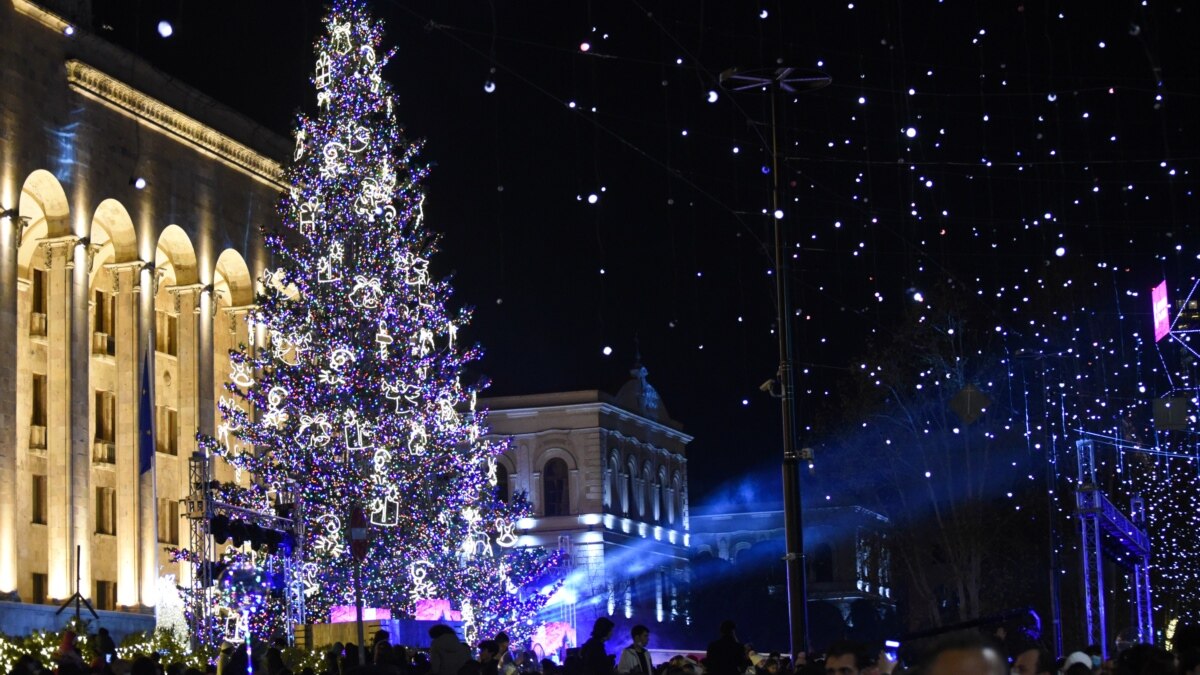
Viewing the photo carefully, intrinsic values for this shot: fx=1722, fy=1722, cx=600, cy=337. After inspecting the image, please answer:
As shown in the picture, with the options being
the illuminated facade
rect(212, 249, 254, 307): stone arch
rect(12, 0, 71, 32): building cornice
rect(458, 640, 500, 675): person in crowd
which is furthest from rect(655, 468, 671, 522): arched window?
rect(458, 640, 500, 675): person in crowd

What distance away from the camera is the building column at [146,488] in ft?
127

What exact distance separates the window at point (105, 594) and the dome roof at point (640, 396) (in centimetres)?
4164

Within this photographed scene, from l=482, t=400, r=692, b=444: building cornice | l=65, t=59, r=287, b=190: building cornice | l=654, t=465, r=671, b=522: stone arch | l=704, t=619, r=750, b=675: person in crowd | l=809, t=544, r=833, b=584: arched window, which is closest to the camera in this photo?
l=704, t=619, r=750, b=675: person in crowd

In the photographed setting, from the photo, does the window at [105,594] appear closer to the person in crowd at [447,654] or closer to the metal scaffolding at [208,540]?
the metal scaffolding at [208,540]

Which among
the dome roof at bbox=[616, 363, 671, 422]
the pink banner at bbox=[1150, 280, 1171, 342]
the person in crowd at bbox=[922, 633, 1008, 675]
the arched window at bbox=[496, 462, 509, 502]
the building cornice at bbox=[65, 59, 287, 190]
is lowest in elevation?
the person in crowd at bbox=[922, 633, 1008, 675]

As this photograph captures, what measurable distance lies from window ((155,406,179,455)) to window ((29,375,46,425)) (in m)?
4.80

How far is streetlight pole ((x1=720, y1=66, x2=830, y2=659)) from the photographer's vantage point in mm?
17234

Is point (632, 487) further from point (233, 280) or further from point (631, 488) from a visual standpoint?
point (233, 280)

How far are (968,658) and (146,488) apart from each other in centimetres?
3713

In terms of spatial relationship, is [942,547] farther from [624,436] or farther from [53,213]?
[624,436]

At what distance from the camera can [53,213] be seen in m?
36.3

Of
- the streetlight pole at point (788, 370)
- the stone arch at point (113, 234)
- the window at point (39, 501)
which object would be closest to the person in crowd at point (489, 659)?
the streetlight pole at point (788, 370)

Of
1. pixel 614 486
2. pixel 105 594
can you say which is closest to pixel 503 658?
pixel 105 594

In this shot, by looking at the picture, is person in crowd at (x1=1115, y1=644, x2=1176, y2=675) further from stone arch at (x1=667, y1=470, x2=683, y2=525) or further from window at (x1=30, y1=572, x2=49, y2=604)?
stone arch at (x1=667, y1=470, x2=683, y2=525)
